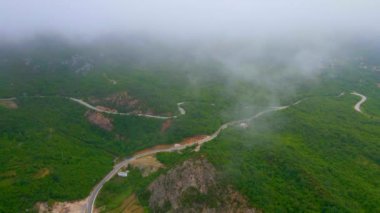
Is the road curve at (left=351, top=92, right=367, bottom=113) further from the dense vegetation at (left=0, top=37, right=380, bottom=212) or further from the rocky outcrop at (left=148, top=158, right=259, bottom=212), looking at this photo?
the rocky outcrop at (left=148, top=158, right=259, bottom=212)

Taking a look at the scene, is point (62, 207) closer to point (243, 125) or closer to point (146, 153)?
point (146, 153)

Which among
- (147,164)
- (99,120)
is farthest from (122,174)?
(99,120)

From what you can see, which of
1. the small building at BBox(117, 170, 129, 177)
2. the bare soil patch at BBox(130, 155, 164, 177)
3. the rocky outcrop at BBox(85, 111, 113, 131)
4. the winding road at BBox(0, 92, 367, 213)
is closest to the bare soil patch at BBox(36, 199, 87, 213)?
the winding road at BBox(0, 92, 367, 213)

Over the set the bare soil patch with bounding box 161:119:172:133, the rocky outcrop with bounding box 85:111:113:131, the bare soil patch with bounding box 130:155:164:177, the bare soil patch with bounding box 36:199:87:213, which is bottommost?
the bare soil patch with bounding box 36:199:87:213

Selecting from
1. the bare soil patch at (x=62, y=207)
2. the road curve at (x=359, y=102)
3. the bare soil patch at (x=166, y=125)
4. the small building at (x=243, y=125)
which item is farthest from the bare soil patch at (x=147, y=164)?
the road curve at (x=359, y=102)

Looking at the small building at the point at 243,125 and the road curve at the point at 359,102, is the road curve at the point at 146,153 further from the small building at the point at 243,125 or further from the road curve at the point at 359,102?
the road curve at the point at 359,102
